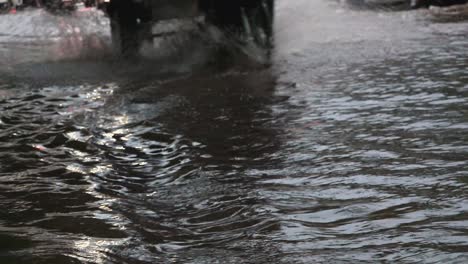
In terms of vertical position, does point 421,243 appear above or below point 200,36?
below

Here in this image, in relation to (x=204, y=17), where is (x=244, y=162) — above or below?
below

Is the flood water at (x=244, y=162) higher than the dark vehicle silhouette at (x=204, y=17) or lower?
lower

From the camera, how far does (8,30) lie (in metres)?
20.0

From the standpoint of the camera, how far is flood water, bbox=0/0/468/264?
331cm

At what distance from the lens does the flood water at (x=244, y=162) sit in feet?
10.8

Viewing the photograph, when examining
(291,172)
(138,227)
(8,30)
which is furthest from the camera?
(8,30)

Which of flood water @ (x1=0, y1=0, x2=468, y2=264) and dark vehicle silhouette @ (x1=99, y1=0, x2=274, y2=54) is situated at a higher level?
dark vehicle silhouette @ (x1=99, y1=0, x2=274, y2=54)

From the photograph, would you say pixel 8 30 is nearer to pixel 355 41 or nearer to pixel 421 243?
pixel 355 41

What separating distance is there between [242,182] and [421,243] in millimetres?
1522

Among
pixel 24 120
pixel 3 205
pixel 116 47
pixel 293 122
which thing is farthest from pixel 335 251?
pixel 116 47

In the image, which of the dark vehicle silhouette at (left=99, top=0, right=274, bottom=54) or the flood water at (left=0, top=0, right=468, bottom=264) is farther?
the dark vehicle silhouette at (left=99, top=0, right=274, bottom=54)

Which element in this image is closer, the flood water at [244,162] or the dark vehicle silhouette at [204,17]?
the flood water at [244,162]

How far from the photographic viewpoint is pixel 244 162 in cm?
479

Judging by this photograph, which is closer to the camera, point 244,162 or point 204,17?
point 244,162
